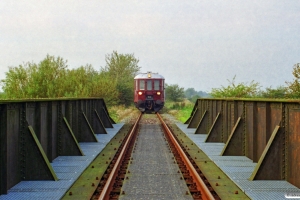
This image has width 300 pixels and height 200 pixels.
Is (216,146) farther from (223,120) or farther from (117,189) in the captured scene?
(117,189)

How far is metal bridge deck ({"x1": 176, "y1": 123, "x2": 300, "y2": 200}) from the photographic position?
271 inches

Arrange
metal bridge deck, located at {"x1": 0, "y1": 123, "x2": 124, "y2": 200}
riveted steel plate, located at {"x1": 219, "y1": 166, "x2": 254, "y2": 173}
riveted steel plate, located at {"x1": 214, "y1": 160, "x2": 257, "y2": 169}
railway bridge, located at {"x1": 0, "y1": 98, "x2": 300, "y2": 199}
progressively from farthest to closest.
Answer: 1. riveted steel plate, located at {"x1": 214, "y1": 160, "x2": 257, "y2": 169}
2. riveted steel plate, located at {"x1": 219, "y1": 166, "x2": 254, "y2": 173}
3. railway bridge, located at {"x1": 0, "y1": 98, "x2": 300, "y2": 199}
4. metal bridge deck, located at {"x1": 0, "y1": 123, "x2": 124, "y2": 200}

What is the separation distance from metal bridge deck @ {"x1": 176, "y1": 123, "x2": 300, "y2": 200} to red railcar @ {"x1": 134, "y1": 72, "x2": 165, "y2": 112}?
20.9m

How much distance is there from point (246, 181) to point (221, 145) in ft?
18.8

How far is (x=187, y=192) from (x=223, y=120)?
7211 mm

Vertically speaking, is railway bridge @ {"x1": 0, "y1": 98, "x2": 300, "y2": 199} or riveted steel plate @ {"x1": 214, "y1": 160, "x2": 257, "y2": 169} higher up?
railway bridge @ {"x1": 0, "y1": 98, "x2": 300, "y2": 199}

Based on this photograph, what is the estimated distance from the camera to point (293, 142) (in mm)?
7617

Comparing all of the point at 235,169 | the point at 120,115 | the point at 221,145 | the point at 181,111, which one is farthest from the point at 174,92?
the point at 235,169

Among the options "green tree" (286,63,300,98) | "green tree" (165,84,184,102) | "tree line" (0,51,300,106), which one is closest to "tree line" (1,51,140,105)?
"tree line" (0,51,300,106)

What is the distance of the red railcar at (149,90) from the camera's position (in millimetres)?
33094

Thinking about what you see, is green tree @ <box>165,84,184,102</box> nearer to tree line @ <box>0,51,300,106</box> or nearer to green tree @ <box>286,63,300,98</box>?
tree line @ <box>0,51,300,106</box>

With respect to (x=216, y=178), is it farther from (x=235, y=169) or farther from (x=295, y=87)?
(x=295, y=87)

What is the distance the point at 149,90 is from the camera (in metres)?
33.2

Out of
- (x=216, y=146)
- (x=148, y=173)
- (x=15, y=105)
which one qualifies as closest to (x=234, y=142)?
(x=216, y=146)
